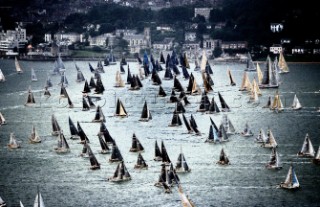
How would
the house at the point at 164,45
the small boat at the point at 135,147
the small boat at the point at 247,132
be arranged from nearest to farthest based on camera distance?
the small boat at the point at 135,147 < the small boat at the point at 247,132 < the house at the point at 164,45

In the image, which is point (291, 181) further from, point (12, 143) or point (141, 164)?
point (12, 143)

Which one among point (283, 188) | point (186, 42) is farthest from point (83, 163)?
point (186, 42)

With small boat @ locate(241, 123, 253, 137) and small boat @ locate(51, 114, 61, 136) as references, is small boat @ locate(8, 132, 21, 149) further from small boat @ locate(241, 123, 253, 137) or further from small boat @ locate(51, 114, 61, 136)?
small boat @ locate(241, 123, 253, 137)

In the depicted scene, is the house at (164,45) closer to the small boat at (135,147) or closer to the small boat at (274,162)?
the small boat at (135,147)

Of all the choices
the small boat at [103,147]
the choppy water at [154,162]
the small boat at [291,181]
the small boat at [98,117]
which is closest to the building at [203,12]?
the choppy water at [154,162]

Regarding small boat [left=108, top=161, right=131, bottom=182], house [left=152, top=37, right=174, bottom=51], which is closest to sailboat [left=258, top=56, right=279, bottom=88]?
small boat [left=108, top=161, right=131, bottom=182]
